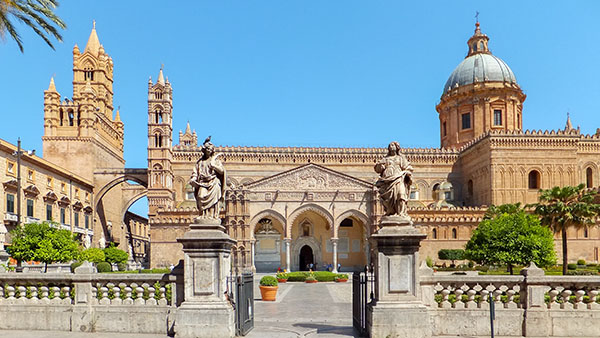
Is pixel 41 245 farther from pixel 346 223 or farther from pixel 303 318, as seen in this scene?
pixel 346 223

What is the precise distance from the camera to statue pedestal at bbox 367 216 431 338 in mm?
10258

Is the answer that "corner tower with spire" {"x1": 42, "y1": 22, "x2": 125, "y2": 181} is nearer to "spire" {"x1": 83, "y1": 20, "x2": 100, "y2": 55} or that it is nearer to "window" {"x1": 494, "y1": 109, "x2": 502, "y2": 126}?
"spire" {"x1": 83, "y1": 20, "x2": 100, "y2": 55}

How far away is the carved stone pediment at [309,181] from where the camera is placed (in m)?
53.9

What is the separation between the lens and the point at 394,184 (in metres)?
10.6

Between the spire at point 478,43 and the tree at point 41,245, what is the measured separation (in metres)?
53.3

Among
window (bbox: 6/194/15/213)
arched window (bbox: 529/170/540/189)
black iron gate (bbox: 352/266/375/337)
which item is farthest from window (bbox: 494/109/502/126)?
black iron gate (bbox: 352/266/375/337)

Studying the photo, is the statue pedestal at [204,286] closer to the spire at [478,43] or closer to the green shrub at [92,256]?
the green shrub at [92,256]

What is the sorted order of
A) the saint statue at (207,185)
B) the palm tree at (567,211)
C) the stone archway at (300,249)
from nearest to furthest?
the saint statue at (207,185) → the palm tree at (567,211) → the stone archway at (300,249)

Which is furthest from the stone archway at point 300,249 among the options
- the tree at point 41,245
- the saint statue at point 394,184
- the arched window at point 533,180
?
the saint statue at point 394,184

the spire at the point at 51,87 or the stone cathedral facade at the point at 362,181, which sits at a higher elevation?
the spire at the point at 51,87

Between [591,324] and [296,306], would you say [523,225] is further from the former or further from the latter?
[591,324]

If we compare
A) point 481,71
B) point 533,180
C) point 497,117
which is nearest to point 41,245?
point 533,180

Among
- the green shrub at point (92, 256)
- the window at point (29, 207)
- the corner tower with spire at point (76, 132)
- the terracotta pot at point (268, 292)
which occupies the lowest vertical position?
the green shrub at point (92, 256)

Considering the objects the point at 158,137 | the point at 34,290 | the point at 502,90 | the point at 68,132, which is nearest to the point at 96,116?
the point at 68,132
